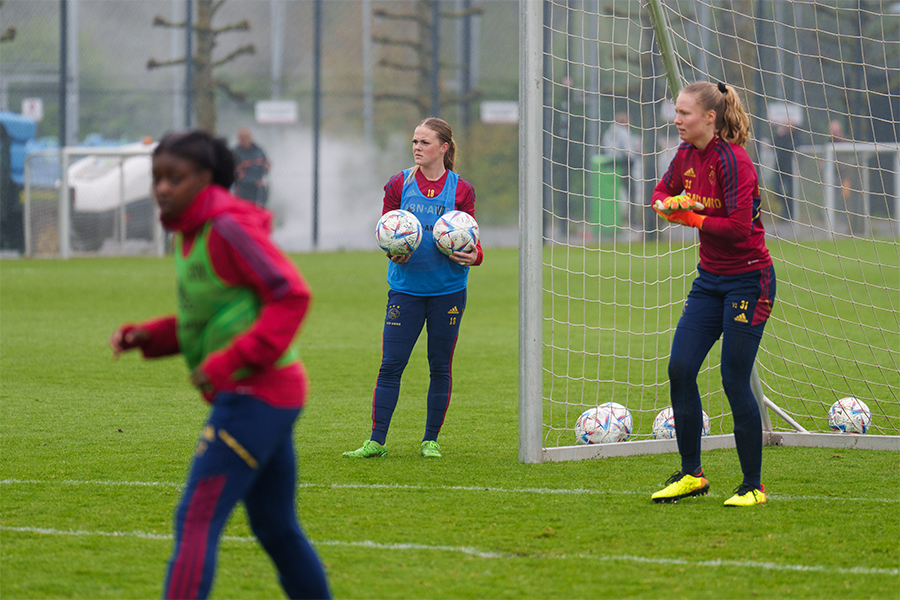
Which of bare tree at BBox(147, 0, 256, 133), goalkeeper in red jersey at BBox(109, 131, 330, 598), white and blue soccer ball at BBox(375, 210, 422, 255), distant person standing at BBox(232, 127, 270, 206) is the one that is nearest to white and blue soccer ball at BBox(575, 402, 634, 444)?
white and blue soccer ball at BBox(375, 210, 422, 255)

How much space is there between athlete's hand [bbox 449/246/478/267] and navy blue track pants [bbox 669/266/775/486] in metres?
1.31

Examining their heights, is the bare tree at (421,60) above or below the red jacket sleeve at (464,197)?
above

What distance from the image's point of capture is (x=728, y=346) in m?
4.80

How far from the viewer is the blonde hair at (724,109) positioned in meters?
4.75

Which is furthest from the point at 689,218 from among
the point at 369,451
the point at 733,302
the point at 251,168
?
the point at 251,168

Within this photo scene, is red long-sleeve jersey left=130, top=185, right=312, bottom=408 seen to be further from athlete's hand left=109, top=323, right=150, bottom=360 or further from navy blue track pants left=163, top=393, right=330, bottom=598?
athlete's hand left=109, top=323, right=150, bottom=360

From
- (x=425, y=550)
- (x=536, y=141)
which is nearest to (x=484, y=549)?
(x=425, y=550)

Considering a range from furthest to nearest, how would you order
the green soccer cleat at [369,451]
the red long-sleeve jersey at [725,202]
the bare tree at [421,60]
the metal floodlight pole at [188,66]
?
the bare tree at [421,60]
the metal floodlight pole at [188,66]
the green soccer cleat at [369,451]
the red long-sleeve jersey at [725,202]

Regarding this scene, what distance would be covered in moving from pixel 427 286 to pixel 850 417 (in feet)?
8.98

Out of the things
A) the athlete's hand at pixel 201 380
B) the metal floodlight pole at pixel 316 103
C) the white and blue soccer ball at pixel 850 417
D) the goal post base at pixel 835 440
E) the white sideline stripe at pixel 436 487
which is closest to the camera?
the athlete's hand at pixel 201 380

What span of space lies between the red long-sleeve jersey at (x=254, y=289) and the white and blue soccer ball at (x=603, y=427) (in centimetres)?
349

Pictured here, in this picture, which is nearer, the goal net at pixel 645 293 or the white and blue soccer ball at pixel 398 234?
the white and blue soccer ball at pixel 398 234

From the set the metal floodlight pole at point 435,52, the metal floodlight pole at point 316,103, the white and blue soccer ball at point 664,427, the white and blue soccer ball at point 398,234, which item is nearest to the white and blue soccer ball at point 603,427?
the white and blue soccer ball at point 664,427

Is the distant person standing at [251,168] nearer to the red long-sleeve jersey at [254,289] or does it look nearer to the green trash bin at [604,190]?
the green trash bin at [604,190]
